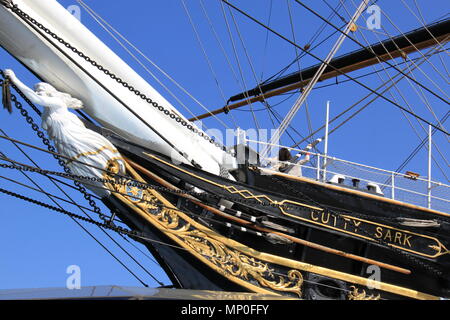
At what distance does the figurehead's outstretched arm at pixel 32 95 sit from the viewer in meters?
6.75

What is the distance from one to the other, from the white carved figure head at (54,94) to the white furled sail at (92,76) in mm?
132

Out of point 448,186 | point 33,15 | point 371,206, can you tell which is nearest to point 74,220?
point 33,15

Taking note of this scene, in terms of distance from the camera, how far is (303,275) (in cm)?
794

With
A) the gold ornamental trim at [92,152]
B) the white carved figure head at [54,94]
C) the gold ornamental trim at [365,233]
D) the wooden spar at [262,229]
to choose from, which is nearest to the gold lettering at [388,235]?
the gold ornamental trim at [365,233]

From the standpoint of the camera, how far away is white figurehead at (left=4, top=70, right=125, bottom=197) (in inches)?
269

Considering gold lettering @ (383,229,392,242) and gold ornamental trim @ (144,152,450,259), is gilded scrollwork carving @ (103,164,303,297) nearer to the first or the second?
gold ornamental trim @ (144,152,450,259)

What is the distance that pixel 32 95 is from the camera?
678 cm

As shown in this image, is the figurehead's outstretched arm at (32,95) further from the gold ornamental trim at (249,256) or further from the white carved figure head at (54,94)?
the gold ornamental trim at (249,256)

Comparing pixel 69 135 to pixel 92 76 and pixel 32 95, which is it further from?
pixel 92 76

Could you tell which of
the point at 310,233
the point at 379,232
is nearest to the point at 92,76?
the point at 310,233

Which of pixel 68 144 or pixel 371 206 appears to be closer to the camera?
pixel 68 144
